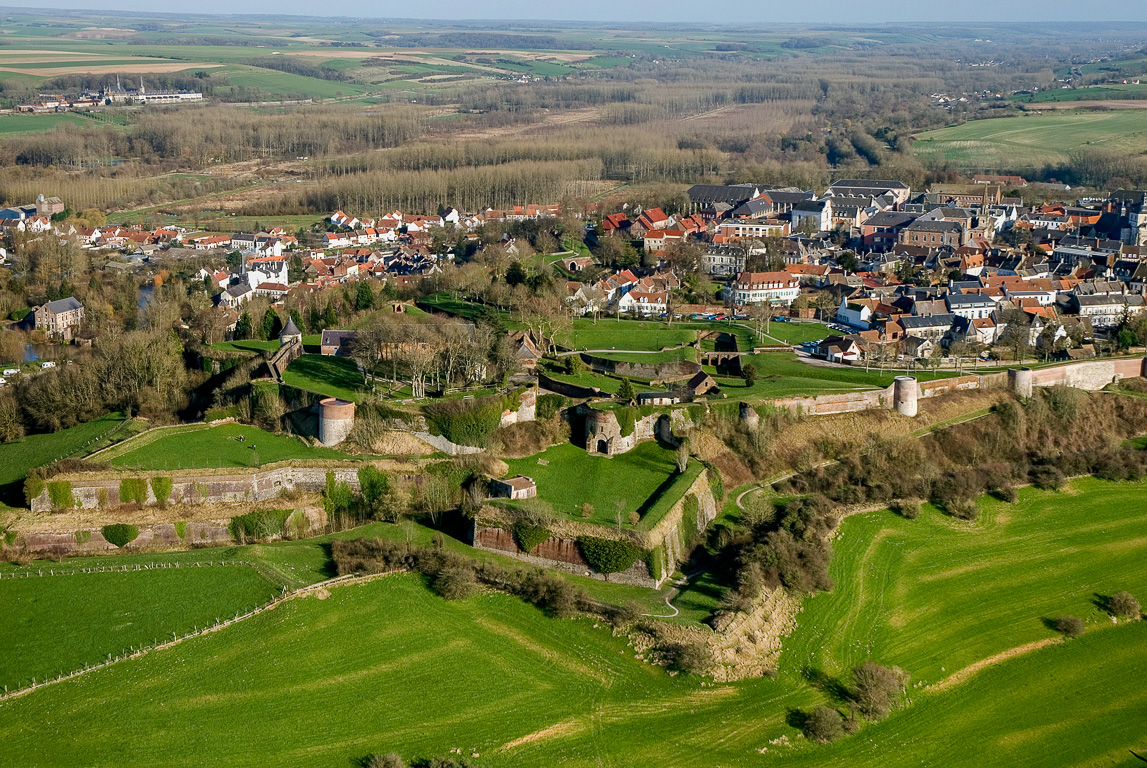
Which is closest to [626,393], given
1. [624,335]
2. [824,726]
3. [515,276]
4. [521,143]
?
[624,335]

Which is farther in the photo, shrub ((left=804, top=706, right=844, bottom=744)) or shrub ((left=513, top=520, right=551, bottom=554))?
shrub ((left=513, top=520, right=551, bottom=554))

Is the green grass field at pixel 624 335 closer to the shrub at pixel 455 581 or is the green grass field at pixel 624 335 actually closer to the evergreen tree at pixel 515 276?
the evergreen tree at pixel 515 276

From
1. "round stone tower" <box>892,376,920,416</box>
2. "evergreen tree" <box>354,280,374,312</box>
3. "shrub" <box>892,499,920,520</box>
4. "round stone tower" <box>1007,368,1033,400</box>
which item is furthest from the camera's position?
"evergreen tree" <box>354,280,374,312</box>

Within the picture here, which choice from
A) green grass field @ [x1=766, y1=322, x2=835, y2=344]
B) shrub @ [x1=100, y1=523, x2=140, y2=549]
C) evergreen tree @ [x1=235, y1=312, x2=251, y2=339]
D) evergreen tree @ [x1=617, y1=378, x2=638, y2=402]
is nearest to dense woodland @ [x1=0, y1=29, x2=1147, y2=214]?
green grass field @ [x1=766, y1=322, x2=835, y2=344]

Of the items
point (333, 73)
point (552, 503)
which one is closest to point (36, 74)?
point (333, 73)

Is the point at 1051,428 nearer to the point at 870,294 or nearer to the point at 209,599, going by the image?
the point at 870,294

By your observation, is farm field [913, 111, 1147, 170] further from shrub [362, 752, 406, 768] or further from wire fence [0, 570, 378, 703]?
shrub [362, 752, 406, 768]
